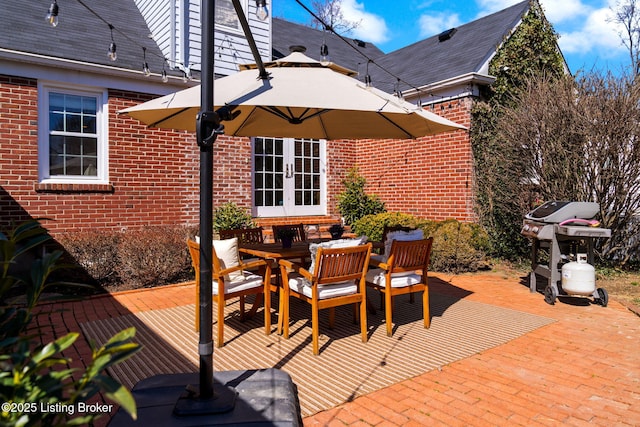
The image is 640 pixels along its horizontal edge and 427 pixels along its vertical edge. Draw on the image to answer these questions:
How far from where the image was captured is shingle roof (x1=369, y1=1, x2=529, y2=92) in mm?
9273

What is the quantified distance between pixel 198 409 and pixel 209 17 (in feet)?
6.93

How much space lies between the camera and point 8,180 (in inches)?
271

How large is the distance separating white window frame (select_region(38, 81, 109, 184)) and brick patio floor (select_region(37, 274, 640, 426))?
3.19 meters

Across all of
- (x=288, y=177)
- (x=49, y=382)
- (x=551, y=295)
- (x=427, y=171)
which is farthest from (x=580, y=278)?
(x=288, y=177)

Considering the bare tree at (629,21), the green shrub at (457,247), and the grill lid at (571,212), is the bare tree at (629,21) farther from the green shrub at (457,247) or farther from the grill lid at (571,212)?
the grill lid at (571,212)

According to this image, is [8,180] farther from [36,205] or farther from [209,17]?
[209,17]

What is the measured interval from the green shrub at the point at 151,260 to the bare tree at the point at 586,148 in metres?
6.23

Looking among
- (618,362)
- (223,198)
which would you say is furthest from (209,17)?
(223,198)

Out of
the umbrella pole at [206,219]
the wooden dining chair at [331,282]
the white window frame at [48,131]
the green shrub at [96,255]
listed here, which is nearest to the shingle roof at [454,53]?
the wooden dining chair at [331,282]

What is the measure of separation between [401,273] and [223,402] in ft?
8.49

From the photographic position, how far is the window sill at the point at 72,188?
7.14 meters

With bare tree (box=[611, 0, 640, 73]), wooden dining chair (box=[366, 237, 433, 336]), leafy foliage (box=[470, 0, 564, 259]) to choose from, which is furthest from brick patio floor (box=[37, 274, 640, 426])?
bare tree (box=[611, 0, 640, 73])

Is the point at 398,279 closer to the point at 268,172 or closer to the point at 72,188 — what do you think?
the point at 72,188

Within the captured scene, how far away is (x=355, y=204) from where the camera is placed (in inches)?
426
